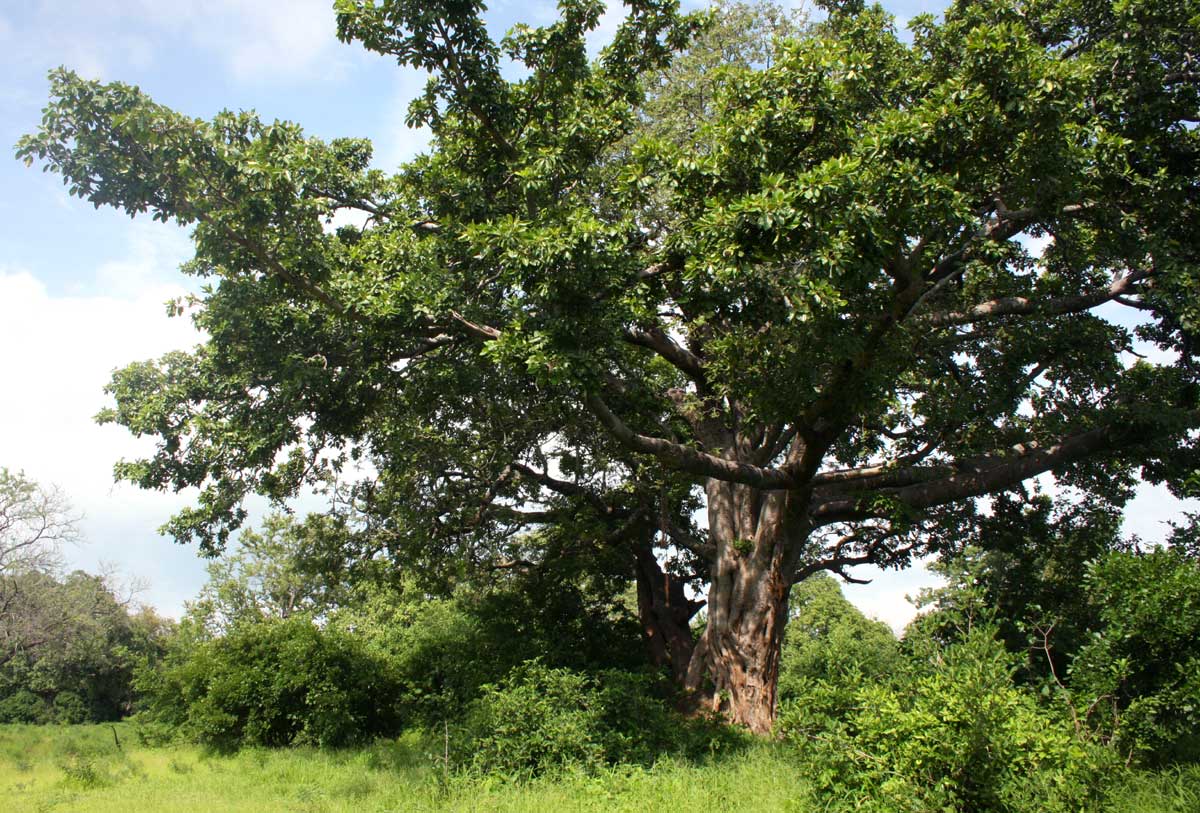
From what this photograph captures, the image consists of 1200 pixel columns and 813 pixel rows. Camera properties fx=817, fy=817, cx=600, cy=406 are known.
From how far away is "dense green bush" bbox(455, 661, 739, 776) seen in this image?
9.55 m

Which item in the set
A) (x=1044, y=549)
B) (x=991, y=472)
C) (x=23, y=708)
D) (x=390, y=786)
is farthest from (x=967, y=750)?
(x=23, y=708)

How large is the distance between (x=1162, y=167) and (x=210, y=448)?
40.1ft

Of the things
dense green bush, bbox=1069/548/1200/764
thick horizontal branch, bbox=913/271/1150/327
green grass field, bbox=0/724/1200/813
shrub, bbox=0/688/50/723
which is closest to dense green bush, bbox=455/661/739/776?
green grass field, bbox=0/724/1200/813

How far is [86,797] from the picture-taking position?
34.5 feet

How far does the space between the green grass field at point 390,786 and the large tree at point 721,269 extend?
3.26 metres

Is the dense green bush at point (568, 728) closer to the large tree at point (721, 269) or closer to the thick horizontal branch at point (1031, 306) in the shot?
the large tree at point (721, 269)

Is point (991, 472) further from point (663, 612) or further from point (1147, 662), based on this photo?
point (663, 612)

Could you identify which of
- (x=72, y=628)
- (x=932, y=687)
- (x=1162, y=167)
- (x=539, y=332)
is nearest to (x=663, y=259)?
(x=539, y=332)

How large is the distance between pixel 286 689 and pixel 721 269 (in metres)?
12.9

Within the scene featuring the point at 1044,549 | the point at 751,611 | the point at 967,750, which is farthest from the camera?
the point at 1044,549

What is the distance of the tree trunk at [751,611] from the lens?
41.4 ft

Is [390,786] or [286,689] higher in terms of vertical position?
[286,689]

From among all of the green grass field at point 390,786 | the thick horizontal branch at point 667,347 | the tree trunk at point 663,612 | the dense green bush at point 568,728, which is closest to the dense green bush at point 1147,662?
the green grass field at point 390,786

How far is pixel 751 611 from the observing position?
1293cm
